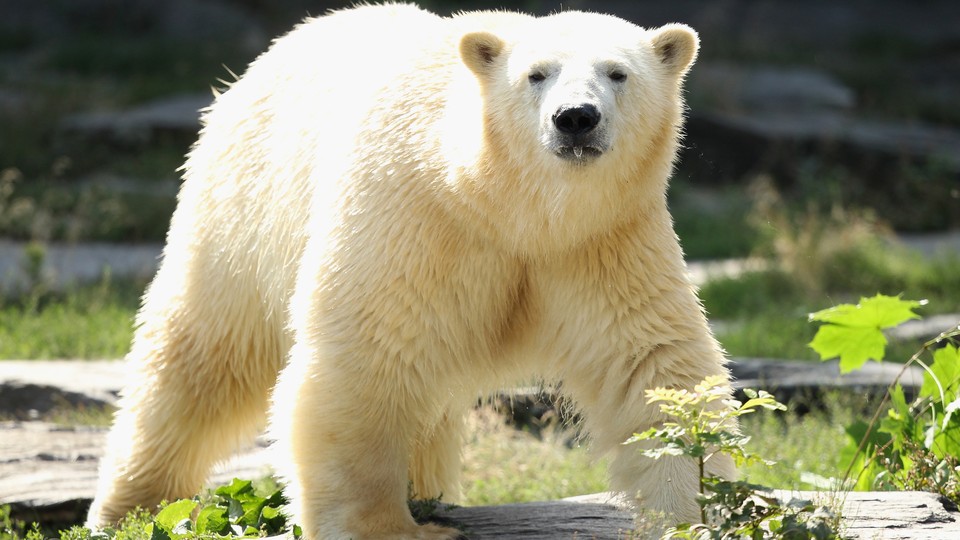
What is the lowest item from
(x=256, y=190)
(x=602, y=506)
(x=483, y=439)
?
(x=602, y=506)

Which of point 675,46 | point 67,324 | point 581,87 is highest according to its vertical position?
point 67,324

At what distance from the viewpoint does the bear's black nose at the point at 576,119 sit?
10.6 feet

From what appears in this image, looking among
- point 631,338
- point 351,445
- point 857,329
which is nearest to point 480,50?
point 631,338

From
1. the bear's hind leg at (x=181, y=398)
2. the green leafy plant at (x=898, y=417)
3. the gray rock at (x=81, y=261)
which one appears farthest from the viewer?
the gray rock at (x=81, y=261)

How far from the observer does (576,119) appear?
3.23 metres

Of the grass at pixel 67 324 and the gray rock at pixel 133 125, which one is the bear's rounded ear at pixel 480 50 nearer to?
the grass at pixel 67 324

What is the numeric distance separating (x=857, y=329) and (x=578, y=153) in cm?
127

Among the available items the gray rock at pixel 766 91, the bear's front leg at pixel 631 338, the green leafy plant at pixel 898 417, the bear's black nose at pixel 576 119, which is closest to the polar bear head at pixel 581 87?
the bear's black nose at pixel 576 119

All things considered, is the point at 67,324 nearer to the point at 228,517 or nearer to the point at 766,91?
the point at 228,517

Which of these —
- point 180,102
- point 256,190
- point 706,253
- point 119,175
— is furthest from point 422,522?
point 180,102

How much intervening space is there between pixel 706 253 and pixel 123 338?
454 cm

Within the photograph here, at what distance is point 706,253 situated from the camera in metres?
9.73

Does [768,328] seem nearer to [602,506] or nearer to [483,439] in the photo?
[483,439]

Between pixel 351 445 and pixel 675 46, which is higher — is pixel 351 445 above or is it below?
below
